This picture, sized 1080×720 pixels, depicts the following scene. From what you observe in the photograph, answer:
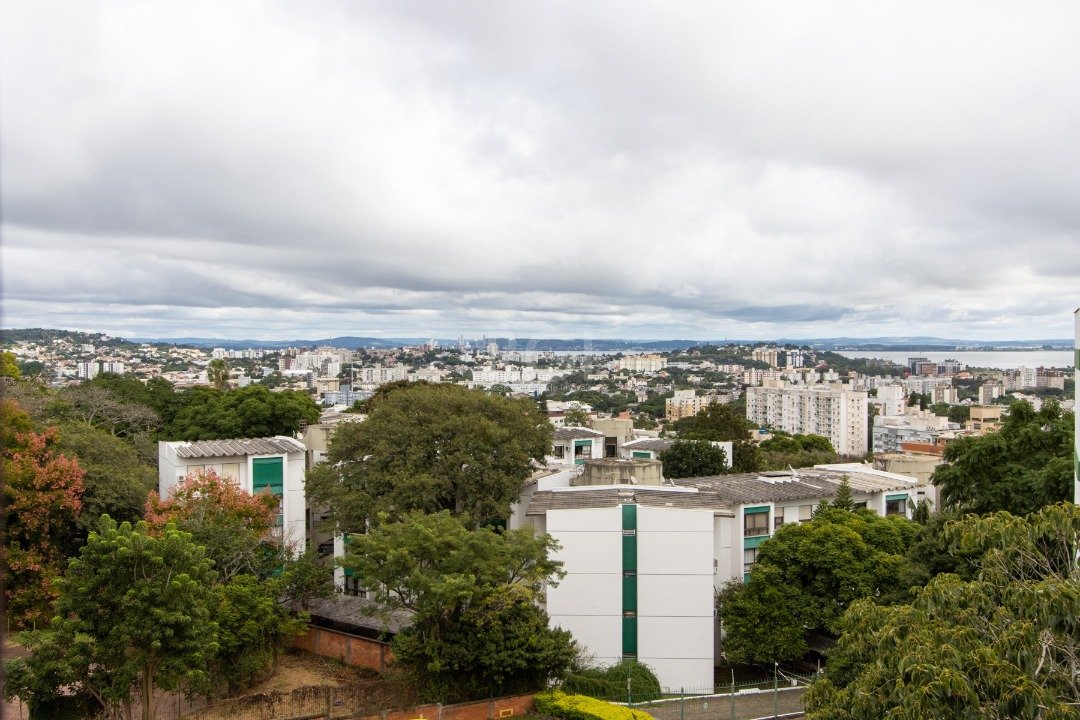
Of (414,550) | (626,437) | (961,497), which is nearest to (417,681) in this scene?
(414,550)

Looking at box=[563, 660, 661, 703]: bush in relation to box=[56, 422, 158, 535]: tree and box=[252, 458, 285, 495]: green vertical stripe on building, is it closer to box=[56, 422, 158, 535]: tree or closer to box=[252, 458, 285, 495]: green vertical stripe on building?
box=[252, 458, 285, 495]: green vertical stripe on building

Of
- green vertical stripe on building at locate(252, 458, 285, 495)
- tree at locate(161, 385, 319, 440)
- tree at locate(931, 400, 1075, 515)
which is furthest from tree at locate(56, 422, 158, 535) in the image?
tree at locate(931, 400, 1075, 515)

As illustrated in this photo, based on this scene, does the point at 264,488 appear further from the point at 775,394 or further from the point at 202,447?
the point at 775,394

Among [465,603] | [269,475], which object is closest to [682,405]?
[269,475]

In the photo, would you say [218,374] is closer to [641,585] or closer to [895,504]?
[641,585]

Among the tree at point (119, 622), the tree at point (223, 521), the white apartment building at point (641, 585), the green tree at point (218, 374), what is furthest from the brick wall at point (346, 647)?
the green tree at point (218, 374)

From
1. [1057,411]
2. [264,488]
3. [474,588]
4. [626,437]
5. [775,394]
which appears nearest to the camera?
[474,588]
